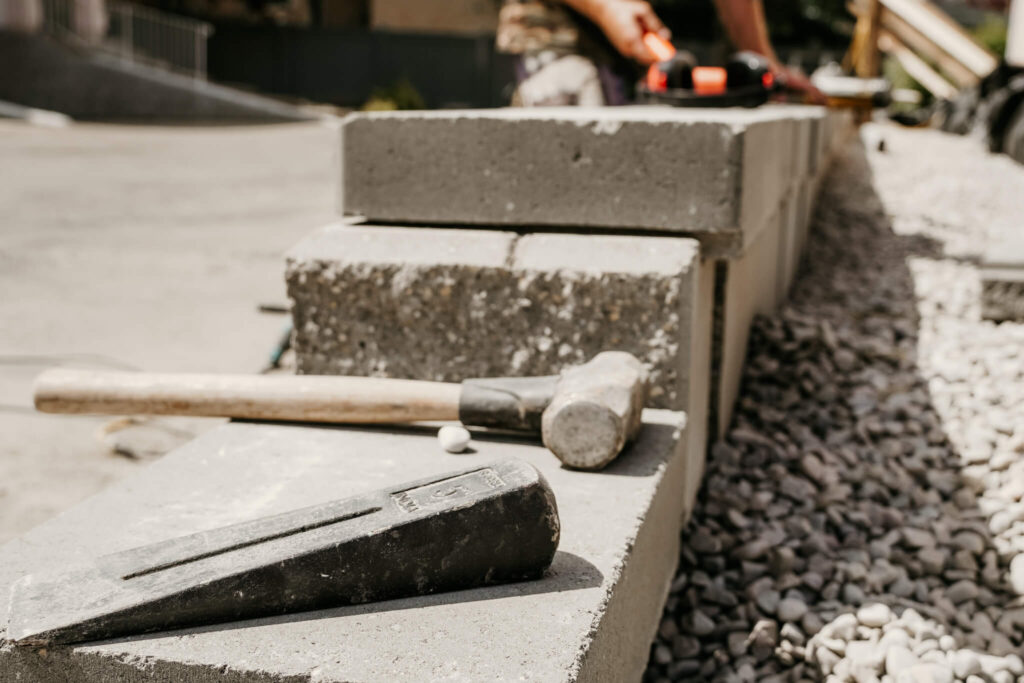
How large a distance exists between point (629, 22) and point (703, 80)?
38 cm

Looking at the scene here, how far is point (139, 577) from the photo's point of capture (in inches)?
58.1

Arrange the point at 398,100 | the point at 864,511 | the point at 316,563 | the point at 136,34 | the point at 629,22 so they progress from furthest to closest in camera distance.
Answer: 1. the point at 136,34
2. the point at 398,100
3. the point at 629,22
4. the point at 864,511
5. the point at 316,563

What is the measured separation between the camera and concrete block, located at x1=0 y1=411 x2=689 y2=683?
1.37 m

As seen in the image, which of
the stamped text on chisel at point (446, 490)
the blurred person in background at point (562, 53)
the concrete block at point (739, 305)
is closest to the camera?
the stamped text on chisel at point (446, 490)

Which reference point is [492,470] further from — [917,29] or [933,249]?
[917,29]

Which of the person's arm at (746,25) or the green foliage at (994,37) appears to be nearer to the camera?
the person's arm at (746,25)

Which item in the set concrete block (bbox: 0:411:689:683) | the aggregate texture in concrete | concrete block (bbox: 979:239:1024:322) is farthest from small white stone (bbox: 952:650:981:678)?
the aggregate texture in concrete

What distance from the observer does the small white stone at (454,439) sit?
6.92 ft

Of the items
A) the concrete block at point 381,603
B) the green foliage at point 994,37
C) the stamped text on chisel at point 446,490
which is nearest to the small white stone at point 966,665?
the concrete block at point 381,603

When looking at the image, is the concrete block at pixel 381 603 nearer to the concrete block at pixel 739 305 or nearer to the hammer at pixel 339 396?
the hammer at pixel 339 396

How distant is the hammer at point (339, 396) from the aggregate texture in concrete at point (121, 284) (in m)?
0.58

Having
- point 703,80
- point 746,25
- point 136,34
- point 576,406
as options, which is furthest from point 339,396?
point 136,34

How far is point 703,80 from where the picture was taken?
3701 mm

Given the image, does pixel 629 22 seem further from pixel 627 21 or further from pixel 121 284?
pixel 121 284
